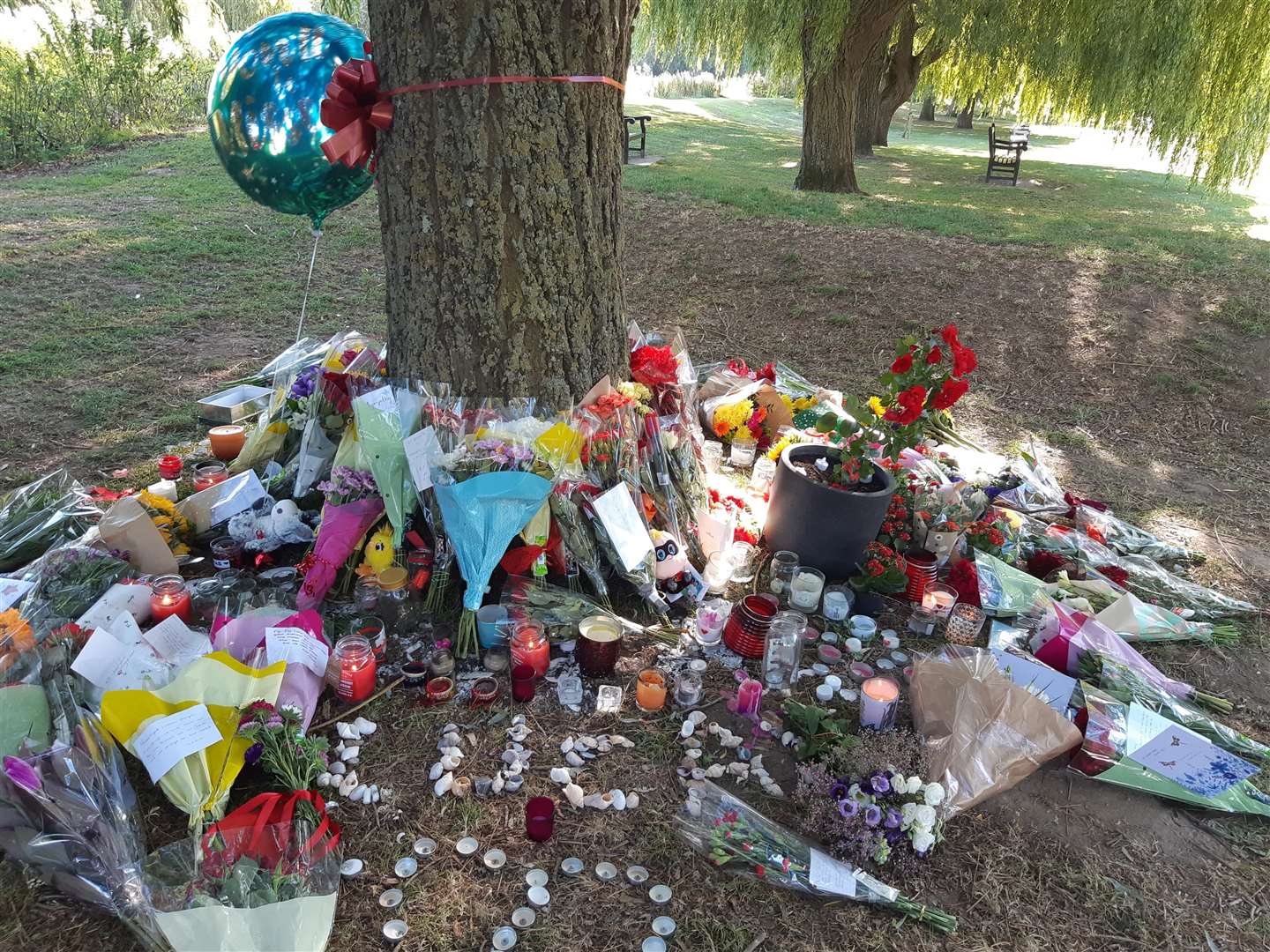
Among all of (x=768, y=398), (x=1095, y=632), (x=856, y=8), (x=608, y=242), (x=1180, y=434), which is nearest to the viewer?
(x=1095, y=632)

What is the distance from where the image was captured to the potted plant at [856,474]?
3113 millimetres

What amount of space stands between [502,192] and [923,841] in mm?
2476

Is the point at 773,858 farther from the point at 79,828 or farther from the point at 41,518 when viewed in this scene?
the point at 41,518

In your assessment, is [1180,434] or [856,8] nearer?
[1180,434]

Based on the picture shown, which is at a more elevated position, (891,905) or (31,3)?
(31,3)

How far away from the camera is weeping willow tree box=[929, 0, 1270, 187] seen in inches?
269

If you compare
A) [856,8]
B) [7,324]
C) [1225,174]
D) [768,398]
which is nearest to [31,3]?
[7,324]

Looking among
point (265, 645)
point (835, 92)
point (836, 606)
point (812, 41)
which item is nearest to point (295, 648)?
point (265, 645)

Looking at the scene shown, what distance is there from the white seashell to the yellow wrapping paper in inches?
20.4

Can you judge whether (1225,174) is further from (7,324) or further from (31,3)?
(31,3)

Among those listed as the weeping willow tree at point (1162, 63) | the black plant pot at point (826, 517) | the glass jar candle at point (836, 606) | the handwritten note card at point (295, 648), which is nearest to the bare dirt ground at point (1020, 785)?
the handwritten note card at point (295, 648)

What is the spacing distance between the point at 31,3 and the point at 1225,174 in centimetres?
2085

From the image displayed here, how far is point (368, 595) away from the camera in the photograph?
9.39 feet

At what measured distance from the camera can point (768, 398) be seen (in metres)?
4.42
